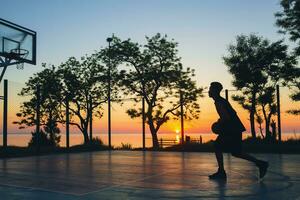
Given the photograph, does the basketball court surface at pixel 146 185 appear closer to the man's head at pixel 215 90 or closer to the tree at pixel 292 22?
the man's head at pixel 215 90

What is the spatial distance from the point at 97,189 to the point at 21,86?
12.9 metres

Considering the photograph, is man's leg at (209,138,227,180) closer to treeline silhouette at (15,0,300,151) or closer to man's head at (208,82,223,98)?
man's head at (208,82,223,98)

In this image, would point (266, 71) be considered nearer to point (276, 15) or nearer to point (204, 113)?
point (276, 15)

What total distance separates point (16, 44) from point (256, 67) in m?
16.5

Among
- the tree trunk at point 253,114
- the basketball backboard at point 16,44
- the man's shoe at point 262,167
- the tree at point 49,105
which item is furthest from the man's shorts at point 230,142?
the tree at point 49,105

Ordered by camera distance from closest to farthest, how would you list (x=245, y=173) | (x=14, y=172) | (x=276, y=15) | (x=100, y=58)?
(x=245, y=173), (x=14, y=172), (x=276, y=15), (x=100, y=58)

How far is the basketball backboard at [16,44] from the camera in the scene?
17641 mm

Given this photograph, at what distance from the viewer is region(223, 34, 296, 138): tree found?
26.4 m

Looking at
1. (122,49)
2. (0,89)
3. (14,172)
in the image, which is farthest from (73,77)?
(14,172)

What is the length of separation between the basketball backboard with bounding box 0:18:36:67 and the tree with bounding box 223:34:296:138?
12815 mm

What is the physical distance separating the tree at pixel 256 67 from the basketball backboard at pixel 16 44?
12815 millimetres

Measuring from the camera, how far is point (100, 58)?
35156mm

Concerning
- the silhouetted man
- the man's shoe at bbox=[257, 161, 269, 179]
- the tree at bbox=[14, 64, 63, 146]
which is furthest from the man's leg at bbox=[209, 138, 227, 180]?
the tree at bbox=[14, 64, 63, 146]

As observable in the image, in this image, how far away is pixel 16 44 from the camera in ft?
60.4
